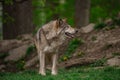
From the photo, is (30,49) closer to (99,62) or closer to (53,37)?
(99,62)

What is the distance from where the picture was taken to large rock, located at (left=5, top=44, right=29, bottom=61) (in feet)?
73.7

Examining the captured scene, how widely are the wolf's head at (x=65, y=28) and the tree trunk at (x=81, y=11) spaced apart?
1048 cm

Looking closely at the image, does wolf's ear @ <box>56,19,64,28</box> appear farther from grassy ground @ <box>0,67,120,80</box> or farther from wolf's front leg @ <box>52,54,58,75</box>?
grassy ground @ <box>0,67,120,80</box>

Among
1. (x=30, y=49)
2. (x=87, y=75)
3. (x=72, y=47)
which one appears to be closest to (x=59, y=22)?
(x=87, y=75)

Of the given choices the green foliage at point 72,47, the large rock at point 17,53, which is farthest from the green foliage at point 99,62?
the large rock at point 17,53

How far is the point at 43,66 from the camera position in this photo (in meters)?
17.2

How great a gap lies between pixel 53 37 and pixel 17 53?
6190 mm

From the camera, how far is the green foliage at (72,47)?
2050 cm

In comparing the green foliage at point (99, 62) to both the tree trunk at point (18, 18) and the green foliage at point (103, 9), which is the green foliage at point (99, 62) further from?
the green foliage at point (103, 9)

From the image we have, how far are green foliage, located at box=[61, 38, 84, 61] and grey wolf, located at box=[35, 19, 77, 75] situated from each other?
322 cm

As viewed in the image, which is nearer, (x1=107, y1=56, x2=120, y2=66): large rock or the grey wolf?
the grey wolf

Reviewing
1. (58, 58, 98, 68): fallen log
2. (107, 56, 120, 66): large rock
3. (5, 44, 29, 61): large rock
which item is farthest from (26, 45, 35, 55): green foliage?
(107, 56, 120, 66): large rock

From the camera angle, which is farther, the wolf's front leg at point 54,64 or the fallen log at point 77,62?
the fallen log at point 77,62

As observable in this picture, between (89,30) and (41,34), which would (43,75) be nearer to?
(41,34)
